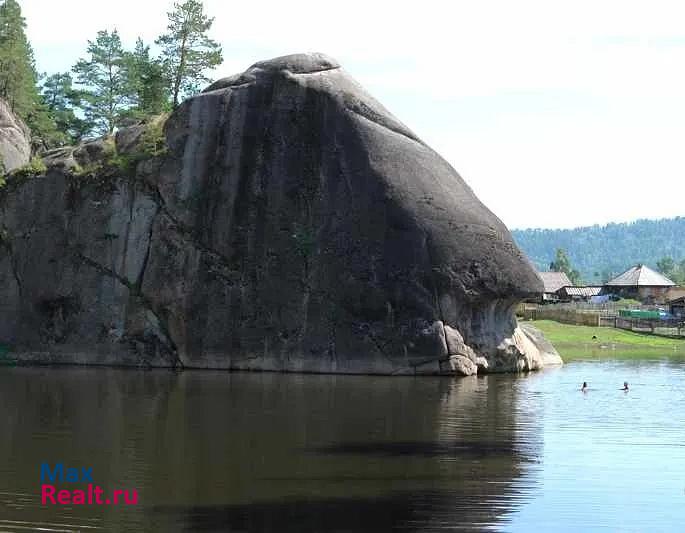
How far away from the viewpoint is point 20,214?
54969mm

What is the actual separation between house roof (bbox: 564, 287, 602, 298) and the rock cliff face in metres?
87.0

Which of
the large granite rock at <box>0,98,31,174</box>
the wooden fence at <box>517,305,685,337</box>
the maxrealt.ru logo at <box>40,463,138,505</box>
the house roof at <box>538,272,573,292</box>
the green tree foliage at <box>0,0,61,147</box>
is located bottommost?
the maxrealt.ru logo at <box>40,463,138,505</box>

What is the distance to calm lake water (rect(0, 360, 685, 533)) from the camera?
18.7 meters

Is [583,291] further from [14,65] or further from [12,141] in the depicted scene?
[12,141]

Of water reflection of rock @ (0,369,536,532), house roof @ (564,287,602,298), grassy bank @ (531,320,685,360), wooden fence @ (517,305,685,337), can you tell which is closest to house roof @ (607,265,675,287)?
house roof @ (564,287,602,298)

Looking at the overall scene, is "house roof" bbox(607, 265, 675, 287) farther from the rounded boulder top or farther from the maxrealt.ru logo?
the maxrealt.ru logo

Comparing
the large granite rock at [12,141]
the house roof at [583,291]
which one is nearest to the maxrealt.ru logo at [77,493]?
the large granite rock at [12,141]

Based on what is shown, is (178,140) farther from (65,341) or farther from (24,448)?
(24,448)

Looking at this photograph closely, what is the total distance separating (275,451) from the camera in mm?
25281

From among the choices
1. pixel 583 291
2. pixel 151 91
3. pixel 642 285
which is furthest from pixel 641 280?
pixel 151 91

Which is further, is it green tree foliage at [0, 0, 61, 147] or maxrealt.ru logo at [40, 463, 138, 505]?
green tree foliage at [0, 0, 61, 147]

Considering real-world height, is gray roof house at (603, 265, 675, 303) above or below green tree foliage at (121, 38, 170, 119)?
below

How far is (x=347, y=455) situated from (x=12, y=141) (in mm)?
48686

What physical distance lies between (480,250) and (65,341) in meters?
20.3
